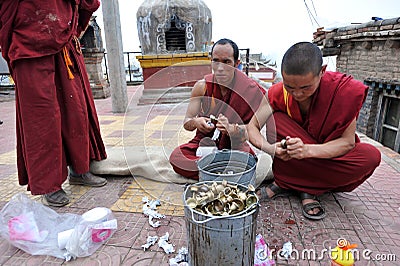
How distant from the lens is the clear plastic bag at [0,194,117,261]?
154cm

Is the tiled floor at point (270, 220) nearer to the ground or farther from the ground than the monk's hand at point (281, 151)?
nearer to the ground

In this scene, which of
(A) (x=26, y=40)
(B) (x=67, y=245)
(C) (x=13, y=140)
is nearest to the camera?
(B) (x=67, y=245)

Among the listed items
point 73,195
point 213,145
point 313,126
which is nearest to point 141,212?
point 73,195

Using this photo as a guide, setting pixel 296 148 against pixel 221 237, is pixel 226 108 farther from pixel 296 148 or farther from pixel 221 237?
pixel 221 237

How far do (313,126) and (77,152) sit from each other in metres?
1.79

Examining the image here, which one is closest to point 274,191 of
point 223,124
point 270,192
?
point 270,192

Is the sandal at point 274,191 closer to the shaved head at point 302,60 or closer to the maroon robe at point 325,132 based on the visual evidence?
the maroon robe at point 325,132

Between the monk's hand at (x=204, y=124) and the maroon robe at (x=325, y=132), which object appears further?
the monk's hand at (x=204, y=124)

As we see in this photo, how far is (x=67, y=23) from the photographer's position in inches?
74.2

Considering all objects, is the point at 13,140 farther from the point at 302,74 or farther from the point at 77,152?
the point at 302,74

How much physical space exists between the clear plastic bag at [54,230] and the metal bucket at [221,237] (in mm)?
697

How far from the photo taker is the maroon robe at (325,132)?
1716 mm

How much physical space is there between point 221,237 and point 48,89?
1557 mm

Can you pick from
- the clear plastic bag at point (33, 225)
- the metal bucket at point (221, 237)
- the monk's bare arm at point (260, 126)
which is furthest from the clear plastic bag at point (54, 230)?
the monk's bare arm at point (260, 126)
